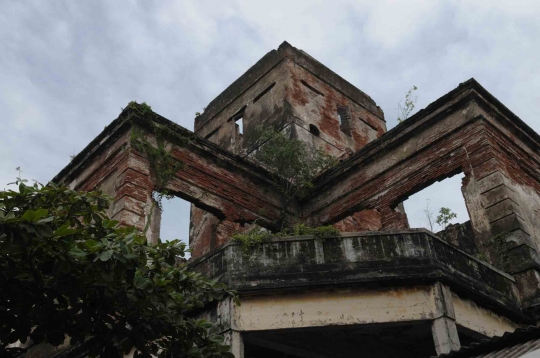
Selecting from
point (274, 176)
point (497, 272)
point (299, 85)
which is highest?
point (299, 85)

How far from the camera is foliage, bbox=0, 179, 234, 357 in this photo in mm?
5602

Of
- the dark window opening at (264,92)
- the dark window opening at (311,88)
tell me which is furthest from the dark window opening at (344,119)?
the dark window opening at (264,92)

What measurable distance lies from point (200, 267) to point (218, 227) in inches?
157

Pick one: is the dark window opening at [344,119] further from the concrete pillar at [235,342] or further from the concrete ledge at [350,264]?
the concrete pillar at [235,342]

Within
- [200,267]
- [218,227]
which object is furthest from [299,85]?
[200,267]

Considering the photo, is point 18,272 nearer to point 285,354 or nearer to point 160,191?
point 285,354

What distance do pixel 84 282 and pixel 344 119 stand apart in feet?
42.8

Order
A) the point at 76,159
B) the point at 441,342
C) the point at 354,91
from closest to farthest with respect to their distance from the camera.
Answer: the point at 441,342, the point at 76,159, the point at 354,91

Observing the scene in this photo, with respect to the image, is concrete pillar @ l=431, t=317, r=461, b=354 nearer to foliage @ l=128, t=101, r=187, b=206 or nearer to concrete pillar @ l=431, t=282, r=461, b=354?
concrete pillar @ l=431, t=282, r=461, b=354

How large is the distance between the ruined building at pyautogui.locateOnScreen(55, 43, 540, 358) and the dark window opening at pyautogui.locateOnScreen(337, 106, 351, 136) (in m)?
0.12

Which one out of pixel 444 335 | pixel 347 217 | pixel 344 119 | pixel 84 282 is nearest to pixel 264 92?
pixel 344 119

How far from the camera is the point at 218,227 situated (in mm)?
13156

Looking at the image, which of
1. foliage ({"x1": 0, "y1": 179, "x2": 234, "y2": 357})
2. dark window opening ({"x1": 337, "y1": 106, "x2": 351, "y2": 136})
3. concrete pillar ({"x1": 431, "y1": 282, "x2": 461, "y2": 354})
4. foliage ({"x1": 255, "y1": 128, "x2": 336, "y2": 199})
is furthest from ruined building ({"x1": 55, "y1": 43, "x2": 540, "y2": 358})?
foliage ({"x1": 0, "y1": 179, "x2": 234, "y2": 357})

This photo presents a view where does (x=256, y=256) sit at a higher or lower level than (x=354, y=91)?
lower
